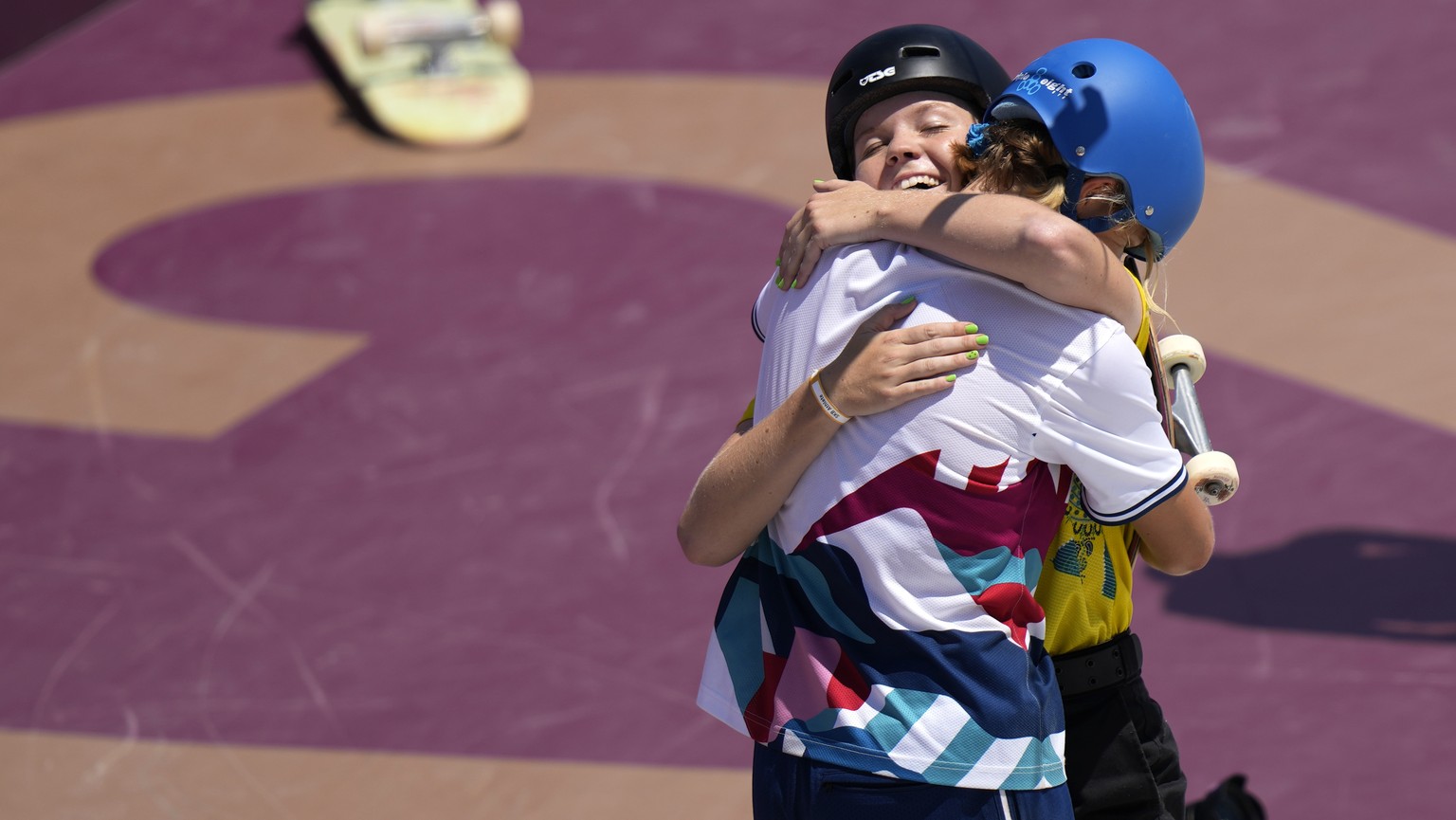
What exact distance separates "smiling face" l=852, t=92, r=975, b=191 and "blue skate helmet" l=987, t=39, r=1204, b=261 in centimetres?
19

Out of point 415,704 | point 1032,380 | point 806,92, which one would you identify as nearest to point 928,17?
point 806,92

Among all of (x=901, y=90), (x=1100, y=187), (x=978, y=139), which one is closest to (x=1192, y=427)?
(x=1100, y=187)

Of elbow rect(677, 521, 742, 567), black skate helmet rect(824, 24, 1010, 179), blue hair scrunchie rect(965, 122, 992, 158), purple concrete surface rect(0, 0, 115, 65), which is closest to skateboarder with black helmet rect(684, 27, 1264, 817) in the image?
black skate helmet rect(824, 24, 1010, 179)

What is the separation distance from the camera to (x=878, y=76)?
3.31 metres

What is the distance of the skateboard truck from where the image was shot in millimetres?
3217

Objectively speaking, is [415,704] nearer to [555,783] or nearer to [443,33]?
[555,783]

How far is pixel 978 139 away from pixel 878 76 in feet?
1.27

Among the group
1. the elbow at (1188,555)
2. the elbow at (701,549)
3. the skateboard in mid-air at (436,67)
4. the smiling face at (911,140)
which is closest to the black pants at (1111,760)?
the elbow at (1188,555)

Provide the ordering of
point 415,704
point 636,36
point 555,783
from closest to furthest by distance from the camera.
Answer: point 555,783 < point 415,704 < point 636,36

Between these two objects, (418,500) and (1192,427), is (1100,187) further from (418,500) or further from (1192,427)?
(418,500)

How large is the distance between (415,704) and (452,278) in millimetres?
3060

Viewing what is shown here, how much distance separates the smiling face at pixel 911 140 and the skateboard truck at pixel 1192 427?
0.56 m

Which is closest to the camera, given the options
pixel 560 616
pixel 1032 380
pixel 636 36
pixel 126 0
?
pixel 1032 380

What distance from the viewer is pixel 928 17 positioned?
1026 centimetres
